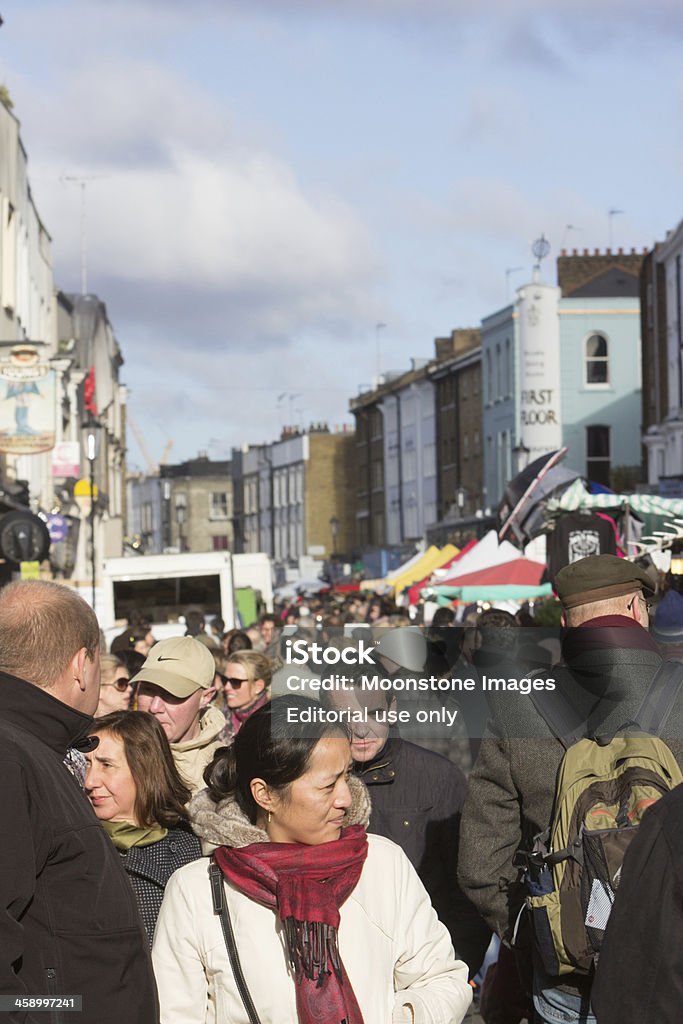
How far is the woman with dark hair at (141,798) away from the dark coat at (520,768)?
2.91 feet

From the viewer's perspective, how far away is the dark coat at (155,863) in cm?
497

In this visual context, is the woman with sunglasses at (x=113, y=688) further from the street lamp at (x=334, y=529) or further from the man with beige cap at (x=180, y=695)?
the street lamp at (x=334, y=529)

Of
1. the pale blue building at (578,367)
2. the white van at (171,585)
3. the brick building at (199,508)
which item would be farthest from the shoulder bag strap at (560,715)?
the brick building at (199,508)

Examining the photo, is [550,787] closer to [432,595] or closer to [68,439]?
[432,595]

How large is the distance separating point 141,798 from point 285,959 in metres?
1.40

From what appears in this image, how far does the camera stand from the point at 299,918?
12.9 feet

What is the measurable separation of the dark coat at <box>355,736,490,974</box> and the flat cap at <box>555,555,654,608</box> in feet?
4.25

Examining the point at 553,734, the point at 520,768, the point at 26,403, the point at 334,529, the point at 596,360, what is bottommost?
the point at 520,768

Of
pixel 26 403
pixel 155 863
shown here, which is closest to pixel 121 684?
pixel 155 863

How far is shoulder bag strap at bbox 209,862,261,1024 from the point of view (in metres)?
3.97

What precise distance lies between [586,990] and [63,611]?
1.86m

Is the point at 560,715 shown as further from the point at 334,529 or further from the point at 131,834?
Answer: the point at 334,529

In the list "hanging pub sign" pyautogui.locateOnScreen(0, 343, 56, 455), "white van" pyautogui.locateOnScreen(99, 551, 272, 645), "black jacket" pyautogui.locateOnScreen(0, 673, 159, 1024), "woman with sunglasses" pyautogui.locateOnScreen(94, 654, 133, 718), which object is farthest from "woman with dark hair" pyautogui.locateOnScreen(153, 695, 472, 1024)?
"white van" pyautogui.locateOnScreen(99, 551, 272, 645)

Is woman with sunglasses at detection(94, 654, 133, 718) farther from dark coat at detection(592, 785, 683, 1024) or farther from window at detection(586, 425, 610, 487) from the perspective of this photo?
window at detection(586, 425, 610, 487)
